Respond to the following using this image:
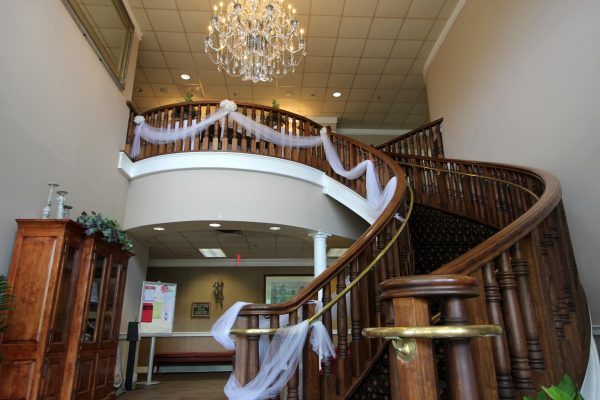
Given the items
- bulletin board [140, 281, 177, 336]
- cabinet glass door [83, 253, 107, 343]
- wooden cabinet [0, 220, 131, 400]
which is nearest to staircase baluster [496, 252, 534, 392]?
wooden cabinet [0, 220, 131, 400]

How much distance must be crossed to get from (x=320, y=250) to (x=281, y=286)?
4263 millimetres

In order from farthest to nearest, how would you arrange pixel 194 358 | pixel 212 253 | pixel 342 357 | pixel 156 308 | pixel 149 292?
pixel 212 253
pixel 194 358
pixel 156 308
pixel 149 292
pixel 342 357

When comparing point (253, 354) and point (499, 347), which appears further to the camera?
point (253, 354)

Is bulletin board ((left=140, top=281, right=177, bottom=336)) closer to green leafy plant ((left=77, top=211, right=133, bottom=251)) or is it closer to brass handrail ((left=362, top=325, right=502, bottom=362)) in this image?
green leafy plant ((left=77, top=211, right=133, bottom=251))

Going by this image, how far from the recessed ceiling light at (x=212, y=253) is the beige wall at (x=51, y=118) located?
3.06 m

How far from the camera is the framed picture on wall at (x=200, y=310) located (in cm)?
966

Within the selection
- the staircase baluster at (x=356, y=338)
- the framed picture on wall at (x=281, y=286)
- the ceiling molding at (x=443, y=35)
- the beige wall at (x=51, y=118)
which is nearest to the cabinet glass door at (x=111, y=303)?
the beige wall at (x=51, y=118)

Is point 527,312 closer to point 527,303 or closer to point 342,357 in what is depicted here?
point 527,303

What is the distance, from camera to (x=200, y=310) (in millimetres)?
9688

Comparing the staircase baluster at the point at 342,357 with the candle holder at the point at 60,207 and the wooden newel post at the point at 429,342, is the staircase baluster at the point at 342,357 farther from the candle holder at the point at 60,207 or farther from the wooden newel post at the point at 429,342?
the candle holder at the point at 60,207

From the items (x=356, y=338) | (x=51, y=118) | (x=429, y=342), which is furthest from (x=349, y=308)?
(x=51, y=118)

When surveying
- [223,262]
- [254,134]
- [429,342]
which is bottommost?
[429,342]

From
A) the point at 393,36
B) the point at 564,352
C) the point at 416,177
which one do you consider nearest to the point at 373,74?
the point at 393,36

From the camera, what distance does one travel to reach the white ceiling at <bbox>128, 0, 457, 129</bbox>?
6.70 metres
